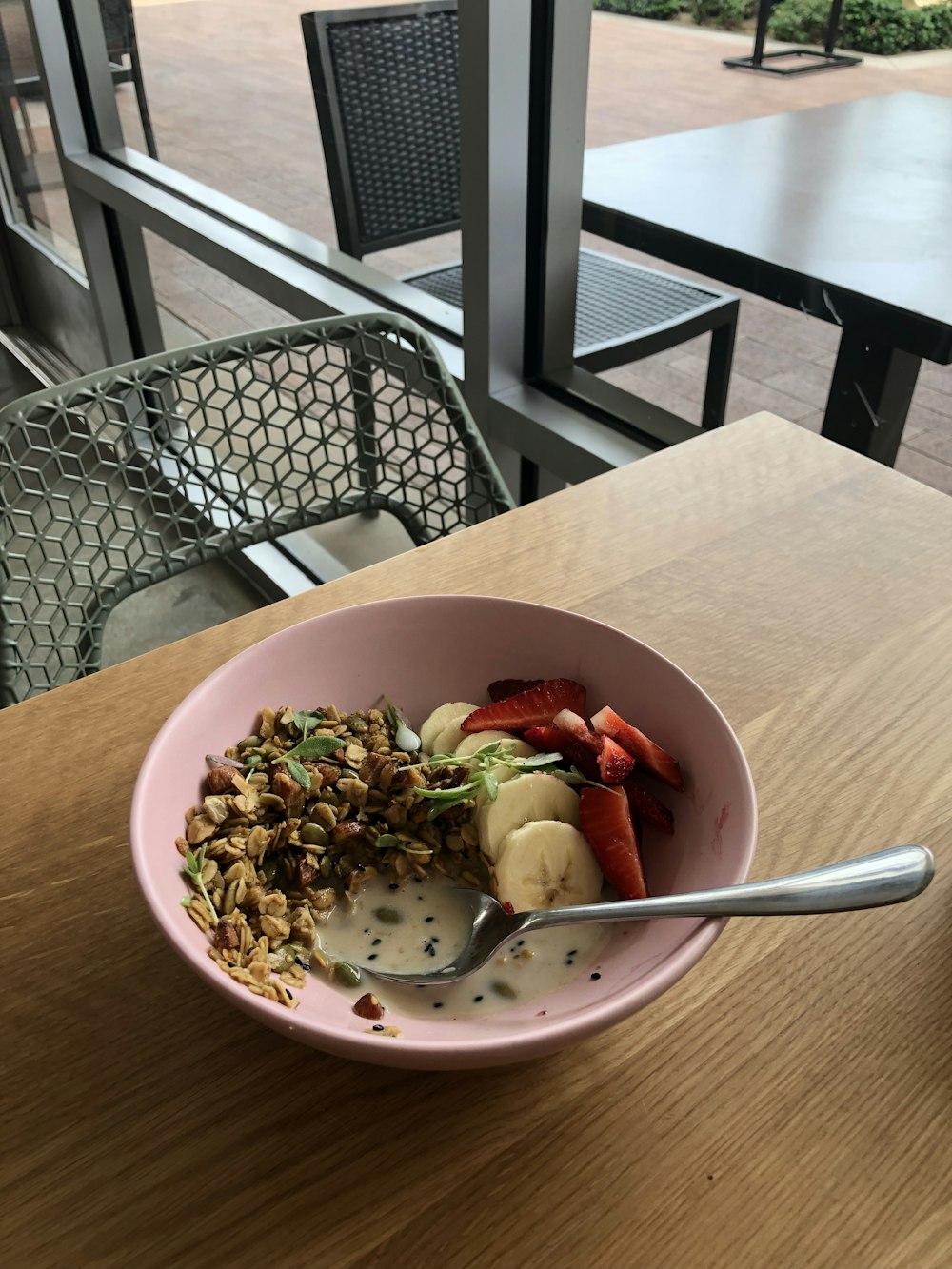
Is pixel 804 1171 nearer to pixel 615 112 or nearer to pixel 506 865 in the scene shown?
pixel 506 865

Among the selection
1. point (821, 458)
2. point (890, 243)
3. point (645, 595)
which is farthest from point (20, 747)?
point (890, 243)

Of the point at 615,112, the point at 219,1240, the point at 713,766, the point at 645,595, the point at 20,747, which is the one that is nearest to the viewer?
the point at 219,1240

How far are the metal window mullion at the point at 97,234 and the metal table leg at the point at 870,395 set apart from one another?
1.91 m

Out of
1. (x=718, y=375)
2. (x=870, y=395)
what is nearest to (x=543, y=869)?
(x=870, y=395)

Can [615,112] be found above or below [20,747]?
above

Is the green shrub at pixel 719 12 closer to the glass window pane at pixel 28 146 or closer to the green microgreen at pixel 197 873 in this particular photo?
the green microgreen at pixel 197 873

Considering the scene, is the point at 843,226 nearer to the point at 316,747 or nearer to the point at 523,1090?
the point at 316,747

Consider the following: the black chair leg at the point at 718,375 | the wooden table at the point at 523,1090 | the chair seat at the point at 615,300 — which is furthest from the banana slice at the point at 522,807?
the chair seat at the point at 615,300

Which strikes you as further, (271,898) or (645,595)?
(645,595)

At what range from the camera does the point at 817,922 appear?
0.53m

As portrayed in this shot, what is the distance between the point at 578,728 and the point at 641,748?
36 millimetres

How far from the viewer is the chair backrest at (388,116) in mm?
1559

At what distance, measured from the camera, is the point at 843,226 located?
45.8 inches

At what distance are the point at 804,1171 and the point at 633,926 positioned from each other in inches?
4.7
